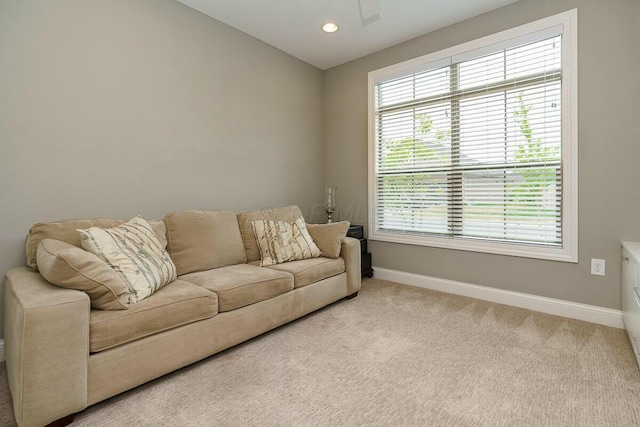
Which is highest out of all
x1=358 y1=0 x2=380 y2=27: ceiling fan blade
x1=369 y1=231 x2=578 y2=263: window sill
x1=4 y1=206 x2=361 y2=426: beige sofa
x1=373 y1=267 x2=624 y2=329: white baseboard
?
x1=358 y1=0 x2=380 y2=27: ceiling fan blade

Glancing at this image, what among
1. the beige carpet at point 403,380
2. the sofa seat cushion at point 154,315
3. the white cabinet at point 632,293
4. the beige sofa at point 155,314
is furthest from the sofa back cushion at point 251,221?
the white cabinet at point 632,293

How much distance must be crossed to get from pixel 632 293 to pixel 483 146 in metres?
1.62

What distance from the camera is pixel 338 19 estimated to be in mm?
3121

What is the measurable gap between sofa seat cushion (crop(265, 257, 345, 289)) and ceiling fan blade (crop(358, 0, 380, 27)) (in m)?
2.30

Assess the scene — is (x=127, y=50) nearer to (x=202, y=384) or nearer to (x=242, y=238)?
(x=242, y=238)

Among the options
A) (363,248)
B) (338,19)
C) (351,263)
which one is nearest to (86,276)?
(351,263)

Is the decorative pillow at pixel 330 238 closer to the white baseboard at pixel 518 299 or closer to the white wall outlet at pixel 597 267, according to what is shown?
the white baseboard at pixel 518 299

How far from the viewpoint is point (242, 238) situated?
2953mm

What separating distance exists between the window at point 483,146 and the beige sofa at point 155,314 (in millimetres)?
1258

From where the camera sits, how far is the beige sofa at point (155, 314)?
1.34m

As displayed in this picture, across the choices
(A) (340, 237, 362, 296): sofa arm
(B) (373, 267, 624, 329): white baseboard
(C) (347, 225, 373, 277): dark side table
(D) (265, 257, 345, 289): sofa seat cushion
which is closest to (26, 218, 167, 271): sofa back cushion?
(D) (265, 257, 345, 289): sofa seat cushion

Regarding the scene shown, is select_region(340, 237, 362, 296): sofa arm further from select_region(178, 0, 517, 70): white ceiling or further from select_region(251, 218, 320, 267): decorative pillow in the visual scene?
select_region(178, 0, 517, 70): white ceiling

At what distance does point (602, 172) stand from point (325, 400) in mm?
2624

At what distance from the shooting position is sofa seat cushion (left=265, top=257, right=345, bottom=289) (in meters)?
2.58
